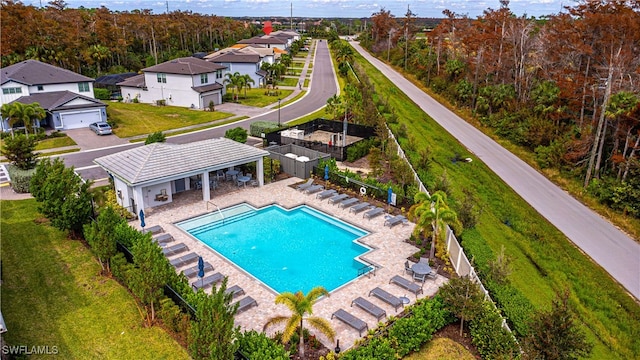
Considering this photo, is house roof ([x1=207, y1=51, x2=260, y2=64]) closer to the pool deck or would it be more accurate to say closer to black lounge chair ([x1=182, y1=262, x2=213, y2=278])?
the pool deck

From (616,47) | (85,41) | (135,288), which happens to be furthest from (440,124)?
(85,41)

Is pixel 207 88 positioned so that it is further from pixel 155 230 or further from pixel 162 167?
pixel 155 230

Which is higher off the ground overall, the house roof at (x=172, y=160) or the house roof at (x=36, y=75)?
the house roof at (x=36, y=75)

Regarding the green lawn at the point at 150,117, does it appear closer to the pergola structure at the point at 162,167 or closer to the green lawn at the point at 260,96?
the green lawn at the point at 260,96

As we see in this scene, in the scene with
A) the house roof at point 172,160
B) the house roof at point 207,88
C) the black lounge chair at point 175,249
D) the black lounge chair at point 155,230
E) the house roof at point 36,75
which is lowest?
the black lounge chair at point 175,249

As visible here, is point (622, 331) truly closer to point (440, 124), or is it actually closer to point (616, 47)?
point (616, 47)

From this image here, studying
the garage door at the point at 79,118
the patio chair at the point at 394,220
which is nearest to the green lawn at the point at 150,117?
the garage door at the point at 79,118
